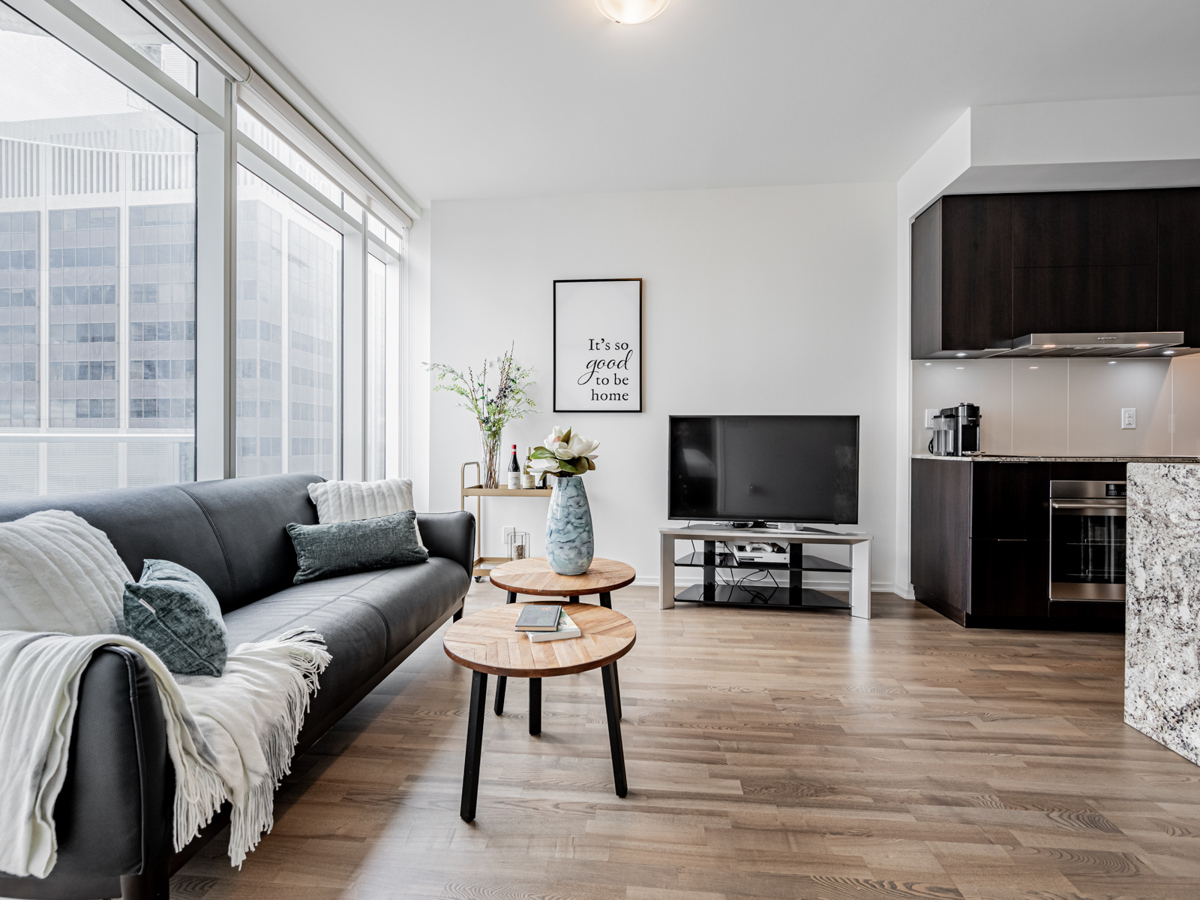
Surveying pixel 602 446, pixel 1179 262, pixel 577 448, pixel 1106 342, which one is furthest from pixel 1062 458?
pixel 577 448

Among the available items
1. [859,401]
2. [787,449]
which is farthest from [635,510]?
[859,401]

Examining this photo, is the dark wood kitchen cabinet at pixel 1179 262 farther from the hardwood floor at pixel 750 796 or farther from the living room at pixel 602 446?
the hardwood floor at pixel 750 796

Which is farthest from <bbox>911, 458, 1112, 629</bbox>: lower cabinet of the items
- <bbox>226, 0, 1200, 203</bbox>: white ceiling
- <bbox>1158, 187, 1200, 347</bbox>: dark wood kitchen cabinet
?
<bbox>226, 0, 1200, 203</bbox>: white ceiling

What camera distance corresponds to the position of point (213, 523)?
7.14 ft

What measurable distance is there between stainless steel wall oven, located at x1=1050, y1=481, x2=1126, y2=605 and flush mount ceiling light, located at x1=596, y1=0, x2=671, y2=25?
10.1 feet

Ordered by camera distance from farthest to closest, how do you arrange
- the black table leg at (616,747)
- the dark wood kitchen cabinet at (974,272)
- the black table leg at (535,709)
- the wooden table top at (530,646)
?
the dark wood kitchen cabinet at (974,272) < the black table leg at (535,709) < the black table leg at (616,747) < the wooden table top at (530,646)

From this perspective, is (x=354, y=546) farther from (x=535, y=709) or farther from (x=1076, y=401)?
(x=1076, y=401)

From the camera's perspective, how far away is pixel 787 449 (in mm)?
3912

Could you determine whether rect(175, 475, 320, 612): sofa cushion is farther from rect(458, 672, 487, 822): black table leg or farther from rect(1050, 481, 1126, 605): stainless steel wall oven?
rect(1050, 481, 1126, 605): stainless steel wall oven

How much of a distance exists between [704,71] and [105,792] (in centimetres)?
329

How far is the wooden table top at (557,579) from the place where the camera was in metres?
2.13

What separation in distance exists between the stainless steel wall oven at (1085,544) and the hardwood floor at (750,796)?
0.71 meters

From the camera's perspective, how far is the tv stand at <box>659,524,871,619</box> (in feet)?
11.7

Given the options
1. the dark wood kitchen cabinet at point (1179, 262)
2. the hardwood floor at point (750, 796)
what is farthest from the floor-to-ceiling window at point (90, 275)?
the dark wood kitchen cabinet at point (1179, 262)
